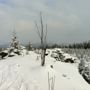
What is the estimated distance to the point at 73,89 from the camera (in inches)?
314

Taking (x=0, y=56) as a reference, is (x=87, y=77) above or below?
below

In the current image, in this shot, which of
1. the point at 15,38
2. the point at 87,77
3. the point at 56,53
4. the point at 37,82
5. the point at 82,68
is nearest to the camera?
the point at 37,82

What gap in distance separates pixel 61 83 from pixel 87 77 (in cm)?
A: 956

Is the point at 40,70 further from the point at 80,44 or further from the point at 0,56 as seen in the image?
the point at 80,44

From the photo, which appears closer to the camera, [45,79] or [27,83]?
[27,83]

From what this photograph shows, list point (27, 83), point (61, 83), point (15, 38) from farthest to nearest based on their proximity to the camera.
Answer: point (15, 38), point (61, 83), point (27, 83)

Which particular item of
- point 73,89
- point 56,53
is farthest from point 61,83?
point 56,53

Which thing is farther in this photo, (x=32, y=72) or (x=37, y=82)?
(x=32, y=72)

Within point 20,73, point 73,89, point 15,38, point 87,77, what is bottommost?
point 87,77

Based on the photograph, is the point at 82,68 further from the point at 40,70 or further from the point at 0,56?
the point at 40,70

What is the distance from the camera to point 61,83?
8539 millimetres

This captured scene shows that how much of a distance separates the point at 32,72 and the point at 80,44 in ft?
379

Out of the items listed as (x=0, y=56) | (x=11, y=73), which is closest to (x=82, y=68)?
(x=0, y=56)

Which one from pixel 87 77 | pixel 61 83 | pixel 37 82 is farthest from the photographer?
pixel 87 77
